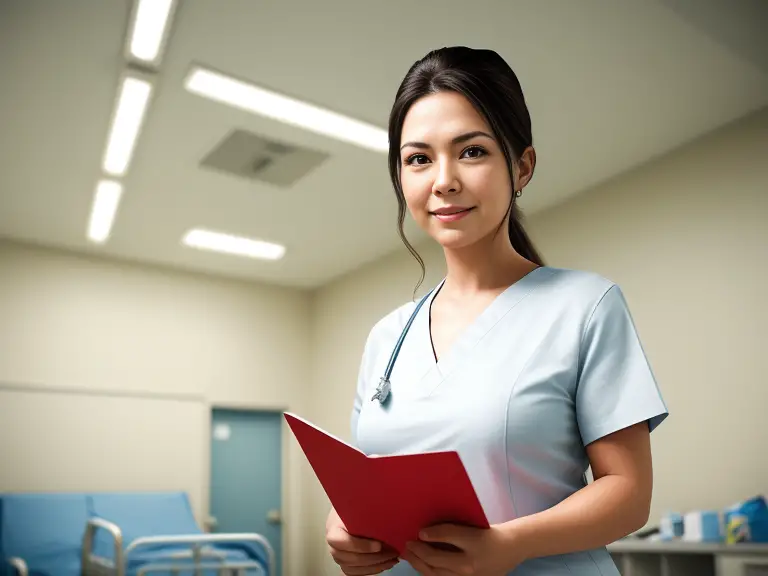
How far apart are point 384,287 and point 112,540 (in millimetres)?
2945

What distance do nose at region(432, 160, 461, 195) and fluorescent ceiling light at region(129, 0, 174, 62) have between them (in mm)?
2720

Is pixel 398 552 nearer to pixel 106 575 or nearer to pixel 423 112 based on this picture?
pixel 423 112

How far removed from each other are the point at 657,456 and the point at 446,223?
384 cm

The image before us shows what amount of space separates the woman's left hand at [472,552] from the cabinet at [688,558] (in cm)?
289

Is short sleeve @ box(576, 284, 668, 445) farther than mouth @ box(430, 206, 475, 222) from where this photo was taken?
No

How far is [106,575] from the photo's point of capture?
14.6ft

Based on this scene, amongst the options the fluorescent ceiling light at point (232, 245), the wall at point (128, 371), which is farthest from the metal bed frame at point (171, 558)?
the fluorescent ceiling light at point (232, 245)

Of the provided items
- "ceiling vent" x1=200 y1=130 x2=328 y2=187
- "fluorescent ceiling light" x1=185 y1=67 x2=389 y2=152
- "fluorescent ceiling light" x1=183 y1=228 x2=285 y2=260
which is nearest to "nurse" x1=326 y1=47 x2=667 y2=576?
"fluorescent ceiling light" x1=185 y1=67 x2=389 y2=152

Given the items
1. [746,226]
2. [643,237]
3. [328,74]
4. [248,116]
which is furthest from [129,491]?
Result: [746,226]

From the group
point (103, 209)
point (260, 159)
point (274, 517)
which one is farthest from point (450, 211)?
point (274, 517)

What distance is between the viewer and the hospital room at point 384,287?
75 centimetres

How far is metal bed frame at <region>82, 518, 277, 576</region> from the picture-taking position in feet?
13.7

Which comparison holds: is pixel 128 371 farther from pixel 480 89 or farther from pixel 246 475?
pixel 480 89

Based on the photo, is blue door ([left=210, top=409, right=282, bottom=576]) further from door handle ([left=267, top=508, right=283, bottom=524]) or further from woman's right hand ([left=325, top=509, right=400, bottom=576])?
woman's right hand ([left=325, top=509, right=400, bottom=576])
